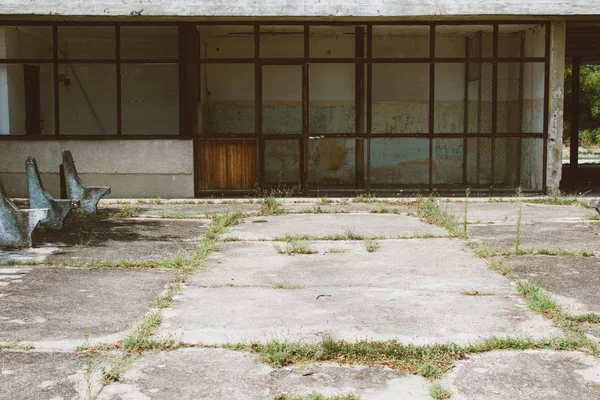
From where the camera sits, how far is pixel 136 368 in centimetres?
414

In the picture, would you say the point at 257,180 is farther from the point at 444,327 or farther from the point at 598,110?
the point at 598,110

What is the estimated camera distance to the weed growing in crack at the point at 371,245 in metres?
7.82

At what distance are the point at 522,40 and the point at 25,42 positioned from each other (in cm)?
973

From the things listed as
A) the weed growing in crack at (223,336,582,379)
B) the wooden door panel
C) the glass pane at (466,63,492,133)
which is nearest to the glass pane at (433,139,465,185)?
Answer: the glass pane at (466,63,492,133)

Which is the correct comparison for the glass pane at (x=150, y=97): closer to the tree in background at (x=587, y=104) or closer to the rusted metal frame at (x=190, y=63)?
the rusted metal frame at (x=190, y=63)

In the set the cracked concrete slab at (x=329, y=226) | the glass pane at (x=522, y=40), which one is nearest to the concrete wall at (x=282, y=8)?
the glass pane at (x=522, y=40)

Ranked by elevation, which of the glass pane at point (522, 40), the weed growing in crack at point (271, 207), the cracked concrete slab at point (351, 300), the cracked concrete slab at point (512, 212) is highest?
the glass pane at point (522, 40)

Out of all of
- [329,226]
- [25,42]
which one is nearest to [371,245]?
[329,226]

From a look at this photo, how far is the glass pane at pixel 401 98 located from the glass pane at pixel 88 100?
5.97 m

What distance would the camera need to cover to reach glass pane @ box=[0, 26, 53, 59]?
13156 millimetres

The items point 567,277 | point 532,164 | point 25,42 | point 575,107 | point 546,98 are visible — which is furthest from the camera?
point 575,107

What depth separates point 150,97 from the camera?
1703 cm

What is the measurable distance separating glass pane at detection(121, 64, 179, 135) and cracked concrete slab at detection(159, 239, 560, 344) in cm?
981

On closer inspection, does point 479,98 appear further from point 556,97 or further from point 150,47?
point 150,47
